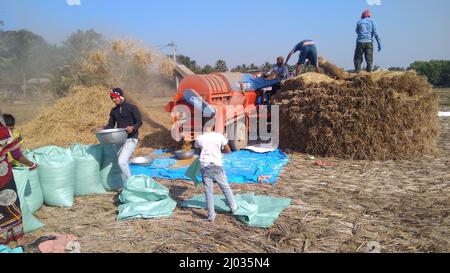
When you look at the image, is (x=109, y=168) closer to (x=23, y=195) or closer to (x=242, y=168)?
(x=23, y=195)

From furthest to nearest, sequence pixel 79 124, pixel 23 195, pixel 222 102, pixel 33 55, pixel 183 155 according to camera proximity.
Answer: pixel 33 55, pixel 79 124, pixel 222 102, pixel 183 155, pixel 23 195

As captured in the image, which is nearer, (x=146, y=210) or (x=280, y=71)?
(x=146, y=210)

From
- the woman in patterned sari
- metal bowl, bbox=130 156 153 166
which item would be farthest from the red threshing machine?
the woman in patterned sari

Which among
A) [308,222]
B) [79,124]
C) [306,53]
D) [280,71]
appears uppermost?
[306,53]

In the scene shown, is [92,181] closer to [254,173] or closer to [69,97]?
[254,173]

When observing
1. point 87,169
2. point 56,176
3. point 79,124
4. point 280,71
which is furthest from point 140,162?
point 280,71

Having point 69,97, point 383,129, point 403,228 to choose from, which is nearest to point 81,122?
point 69,97

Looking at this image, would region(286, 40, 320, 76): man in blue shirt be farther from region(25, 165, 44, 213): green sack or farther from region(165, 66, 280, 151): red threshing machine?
region(25, 165, 44, 213): green sack

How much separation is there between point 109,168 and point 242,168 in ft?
8.96

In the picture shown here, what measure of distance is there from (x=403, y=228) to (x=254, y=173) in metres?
3.19

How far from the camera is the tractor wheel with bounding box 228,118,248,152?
911 cm

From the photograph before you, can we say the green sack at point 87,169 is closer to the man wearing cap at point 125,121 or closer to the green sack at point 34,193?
the man wearing cap at point 125,121

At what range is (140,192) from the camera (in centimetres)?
516
